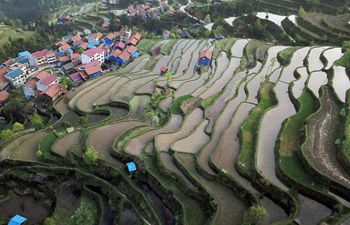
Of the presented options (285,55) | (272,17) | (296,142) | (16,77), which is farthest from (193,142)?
(272,17)

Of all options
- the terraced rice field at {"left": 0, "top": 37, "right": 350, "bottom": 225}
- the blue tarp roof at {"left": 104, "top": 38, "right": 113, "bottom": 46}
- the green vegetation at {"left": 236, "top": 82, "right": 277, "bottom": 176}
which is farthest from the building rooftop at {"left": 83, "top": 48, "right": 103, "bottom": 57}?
the green vegetation at {"left": 236, "top": 82, "right": 277, "bottom": 176}

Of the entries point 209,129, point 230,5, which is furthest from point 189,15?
point 209,129

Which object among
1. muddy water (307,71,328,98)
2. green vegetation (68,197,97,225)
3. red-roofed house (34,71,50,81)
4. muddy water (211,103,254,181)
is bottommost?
green vegetation (68,197,97,225)

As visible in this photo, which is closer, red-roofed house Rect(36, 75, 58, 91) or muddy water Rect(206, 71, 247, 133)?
muddy water Rect(206, 71, 247, 133)

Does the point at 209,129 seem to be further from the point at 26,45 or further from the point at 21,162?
the point at 26,45

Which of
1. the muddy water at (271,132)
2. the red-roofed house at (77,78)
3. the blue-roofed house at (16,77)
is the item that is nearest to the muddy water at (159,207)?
the muddy water at (271,132)

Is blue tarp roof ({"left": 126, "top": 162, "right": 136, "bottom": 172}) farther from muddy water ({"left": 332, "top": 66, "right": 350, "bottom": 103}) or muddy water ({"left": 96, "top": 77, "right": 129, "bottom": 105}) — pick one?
muddy water ({"left": 332, "top": 66, "right": 350, "bottom": 103})

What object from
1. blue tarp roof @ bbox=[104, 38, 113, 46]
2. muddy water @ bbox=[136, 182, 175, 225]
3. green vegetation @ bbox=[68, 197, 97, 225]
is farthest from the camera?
blue tarp roof @ bbox=[104, 38, 113, 46]
